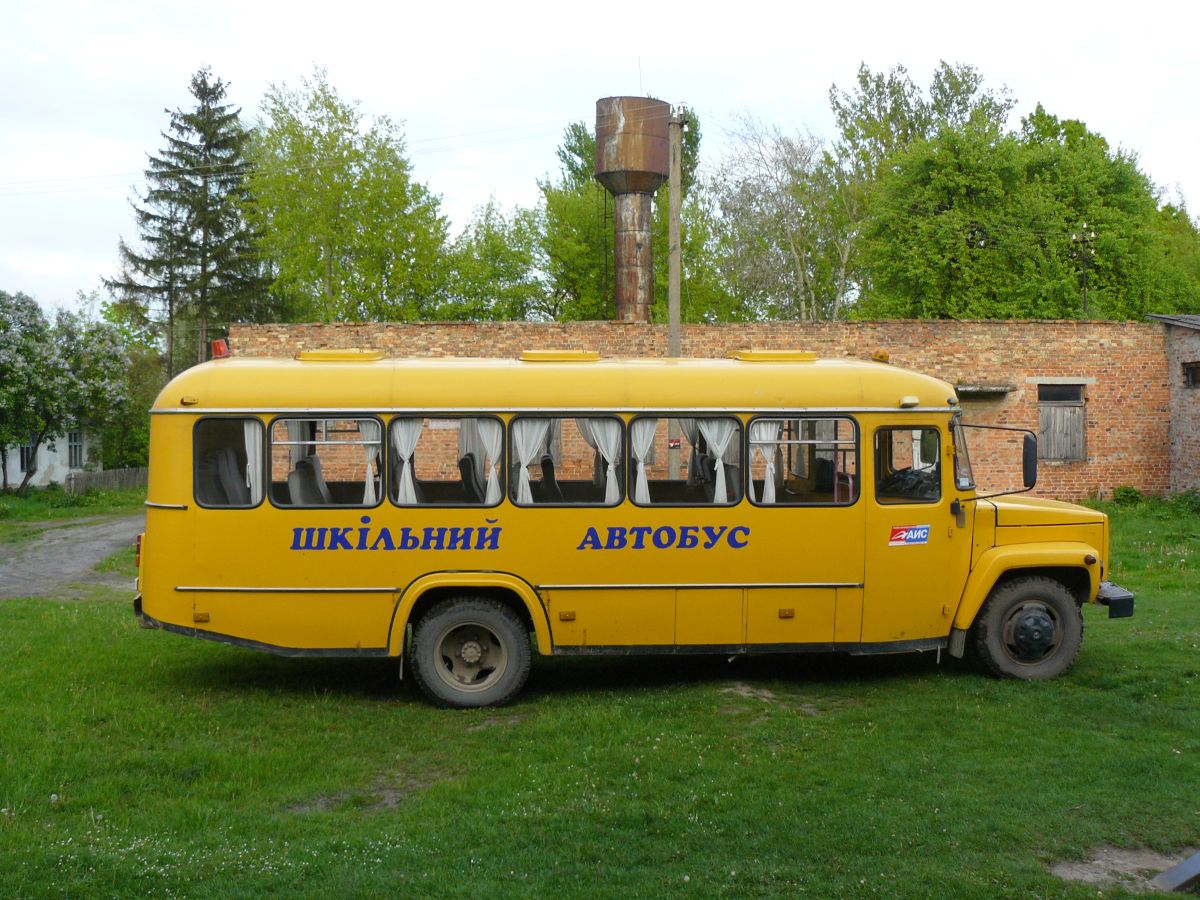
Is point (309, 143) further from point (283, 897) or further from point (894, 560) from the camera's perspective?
point (283, 897)

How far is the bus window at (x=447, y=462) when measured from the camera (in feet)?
29.9

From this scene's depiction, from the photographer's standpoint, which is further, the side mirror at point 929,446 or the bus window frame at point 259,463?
the side mirror at point 929,446

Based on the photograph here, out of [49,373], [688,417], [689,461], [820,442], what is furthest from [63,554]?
[820,442]

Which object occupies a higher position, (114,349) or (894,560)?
(114,349)

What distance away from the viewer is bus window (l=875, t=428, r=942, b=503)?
30.6 ft

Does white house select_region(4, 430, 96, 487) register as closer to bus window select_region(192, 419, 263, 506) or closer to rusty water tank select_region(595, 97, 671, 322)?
rusty water tank select_region(595, 97, 671, 322)

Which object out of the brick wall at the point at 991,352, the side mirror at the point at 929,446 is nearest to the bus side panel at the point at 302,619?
the side mirror at the point at 929,446

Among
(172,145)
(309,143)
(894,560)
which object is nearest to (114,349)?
(309,143)

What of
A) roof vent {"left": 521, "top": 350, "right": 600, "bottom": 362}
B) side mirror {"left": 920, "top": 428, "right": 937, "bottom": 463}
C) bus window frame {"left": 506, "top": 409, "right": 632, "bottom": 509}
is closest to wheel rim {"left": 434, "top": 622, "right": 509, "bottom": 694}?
bus window frame {"left": 506, "top": 409, "right": 632, "bottom": 509}

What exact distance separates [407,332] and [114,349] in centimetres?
1756

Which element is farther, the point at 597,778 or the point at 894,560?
the point at 894,560

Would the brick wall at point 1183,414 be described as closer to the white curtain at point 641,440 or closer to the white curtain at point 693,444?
the white curtain at point 693,444

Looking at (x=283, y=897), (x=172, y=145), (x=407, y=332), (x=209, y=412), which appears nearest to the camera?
(x=283, y=897)

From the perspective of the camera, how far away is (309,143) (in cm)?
4438
